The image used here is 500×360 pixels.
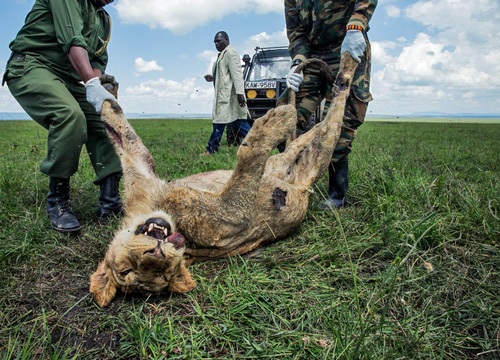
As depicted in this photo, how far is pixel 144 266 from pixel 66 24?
2.17 metres

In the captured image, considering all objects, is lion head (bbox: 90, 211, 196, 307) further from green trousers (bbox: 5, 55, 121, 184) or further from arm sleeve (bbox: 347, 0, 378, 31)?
arm sleeve (bbox: 347, 0, 378, 31)

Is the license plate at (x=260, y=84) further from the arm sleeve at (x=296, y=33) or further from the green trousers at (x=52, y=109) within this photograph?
the green trousers at (x=52, y=109)

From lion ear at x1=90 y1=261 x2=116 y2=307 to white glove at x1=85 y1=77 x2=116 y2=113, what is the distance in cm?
168

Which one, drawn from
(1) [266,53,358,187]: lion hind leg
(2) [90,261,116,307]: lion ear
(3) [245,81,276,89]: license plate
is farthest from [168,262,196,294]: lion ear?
(3) [245,81,276,89]: license plate

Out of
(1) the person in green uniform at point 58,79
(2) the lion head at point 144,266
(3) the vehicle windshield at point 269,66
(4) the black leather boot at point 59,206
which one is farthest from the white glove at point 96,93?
(3) the vehicle windshield at point 269,66

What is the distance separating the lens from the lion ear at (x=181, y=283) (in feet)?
7.80

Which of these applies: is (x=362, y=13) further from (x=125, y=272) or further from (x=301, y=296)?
(x=125, y=272)

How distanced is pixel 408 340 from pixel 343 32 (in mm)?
3051

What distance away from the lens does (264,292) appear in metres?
2.32

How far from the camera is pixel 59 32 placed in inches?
122

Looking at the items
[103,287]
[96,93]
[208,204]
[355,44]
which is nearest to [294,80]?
[355,44]

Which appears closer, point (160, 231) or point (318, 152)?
point (160, 231)

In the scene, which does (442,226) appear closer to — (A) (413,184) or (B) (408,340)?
(A) (413,184)

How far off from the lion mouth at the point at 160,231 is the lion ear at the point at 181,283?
0.64 feet
